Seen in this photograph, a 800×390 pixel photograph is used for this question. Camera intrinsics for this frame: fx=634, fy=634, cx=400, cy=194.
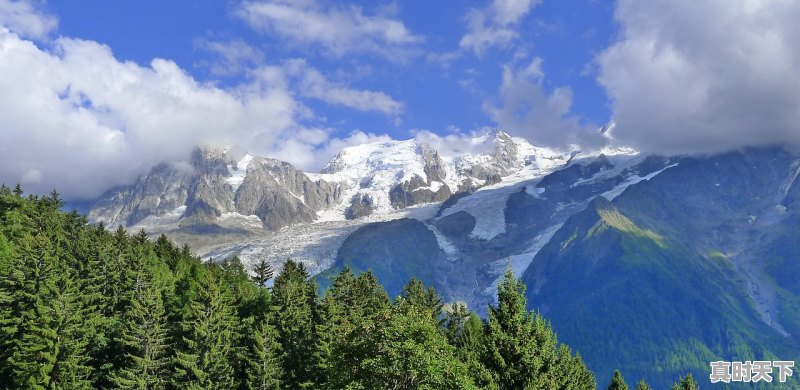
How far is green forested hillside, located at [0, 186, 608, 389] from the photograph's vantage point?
34.9 metres

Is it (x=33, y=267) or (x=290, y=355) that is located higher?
(x=33, y=267)

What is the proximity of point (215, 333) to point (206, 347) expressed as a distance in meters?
1.70

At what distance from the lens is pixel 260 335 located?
71125 mm

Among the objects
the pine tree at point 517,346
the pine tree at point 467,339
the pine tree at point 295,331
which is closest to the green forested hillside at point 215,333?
the pine tree at point 517,346

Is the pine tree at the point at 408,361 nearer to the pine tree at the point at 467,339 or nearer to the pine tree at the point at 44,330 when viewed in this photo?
the pine tree at the point at 467,339

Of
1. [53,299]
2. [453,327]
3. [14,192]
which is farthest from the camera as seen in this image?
[14,192]

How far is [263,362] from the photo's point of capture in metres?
71.4

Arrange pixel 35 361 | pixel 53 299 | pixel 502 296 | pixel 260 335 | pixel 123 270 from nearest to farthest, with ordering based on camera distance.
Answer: pixel 502 296, pixel 35 361, pixel 53 299, pixel 260 335, pixel 123 270

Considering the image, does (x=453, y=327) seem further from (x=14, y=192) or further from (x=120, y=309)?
(x=14, y=192)

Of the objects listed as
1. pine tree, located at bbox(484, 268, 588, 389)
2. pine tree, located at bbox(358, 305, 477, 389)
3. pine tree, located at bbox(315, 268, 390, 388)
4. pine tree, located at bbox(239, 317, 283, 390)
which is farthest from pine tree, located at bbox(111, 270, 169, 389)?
pine tree, located at bbox(484, 268, 588, 389)

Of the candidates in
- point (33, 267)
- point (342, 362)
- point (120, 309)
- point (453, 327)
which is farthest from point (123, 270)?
point (342, 362)

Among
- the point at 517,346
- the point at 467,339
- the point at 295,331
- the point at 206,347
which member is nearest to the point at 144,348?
the point at 206,347

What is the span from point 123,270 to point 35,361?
2836 cm

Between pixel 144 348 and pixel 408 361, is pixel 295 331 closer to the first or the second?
pixel 144 348
